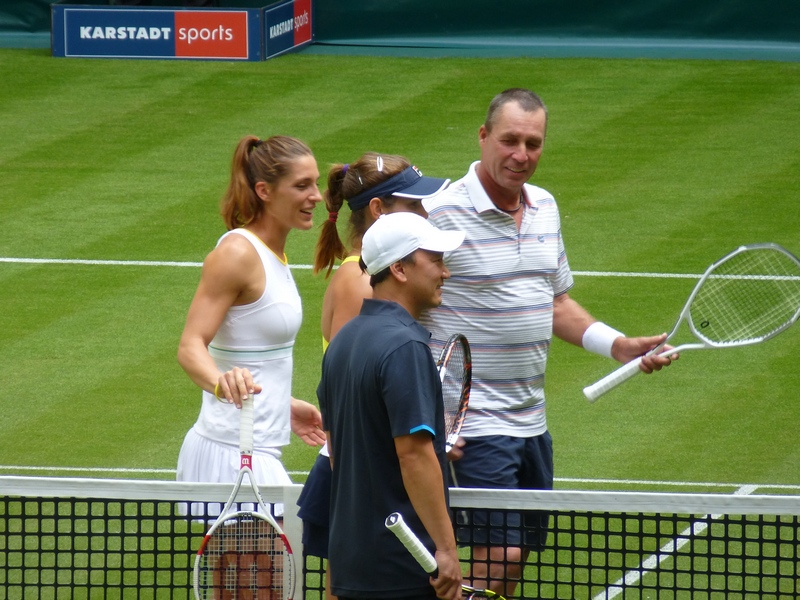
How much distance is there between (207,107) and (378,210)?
10.3m

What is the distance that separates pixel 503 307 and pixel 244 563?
1.29 meters

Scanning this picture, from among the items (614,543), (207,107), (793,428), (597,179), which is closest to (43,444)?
(614,543)

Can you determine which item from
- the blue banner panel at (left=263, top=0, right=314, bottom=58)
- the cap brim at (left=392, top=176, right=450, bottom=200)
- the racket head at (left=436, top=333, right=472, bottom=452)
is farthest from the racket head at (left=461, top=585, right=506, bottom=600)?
the blue banner panel at (left=263, top=0, right=314, bottom=58)

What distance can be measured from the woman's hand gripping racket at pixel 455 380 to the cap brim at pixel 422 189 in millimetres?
619

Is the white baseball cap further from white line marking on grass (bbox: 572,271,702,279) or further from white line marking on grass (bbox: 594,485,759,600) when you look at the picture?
white line marking on grass (bbox: 572,271,702,279)

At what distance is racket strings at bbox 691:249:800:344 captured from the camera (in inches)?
231

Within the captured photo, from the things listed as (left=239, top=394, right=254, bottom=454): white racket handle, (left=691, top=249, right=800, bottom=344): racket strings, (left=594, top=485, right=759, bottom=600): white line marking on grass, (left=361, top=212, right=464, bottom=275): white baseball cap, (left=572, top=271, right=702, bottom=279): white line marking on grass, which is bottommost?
(left=594, top=485, right=759, bottom=600): white line marking on grass

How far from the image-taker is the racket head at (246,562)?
13.2ft

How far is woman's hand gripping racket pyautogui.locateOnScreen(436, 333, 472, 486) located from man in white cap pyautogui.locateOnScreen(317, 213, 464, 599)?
1.71ft

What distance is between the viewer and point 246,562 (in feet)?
13.8

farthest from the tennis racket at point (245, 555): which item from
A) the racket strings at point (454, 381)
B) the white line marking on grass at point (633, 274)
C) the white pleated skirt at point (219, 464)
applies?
the white line marking on grass at point (633, 274)

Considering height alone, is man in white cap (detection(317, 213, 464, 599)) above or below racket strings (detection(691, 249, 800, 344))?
above

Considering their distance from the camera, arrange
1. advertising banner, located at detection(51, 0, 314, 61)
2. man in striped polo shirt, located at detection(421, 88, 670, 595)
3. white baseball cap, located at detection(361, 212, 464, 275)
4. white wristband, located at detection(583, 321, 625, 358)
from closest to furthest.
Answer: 1. white baseball cap, located at detection(361, 212, 464, 275)
2. man in striped polo shirt, located at detection(421, 88, 670, 595)
3. white wristband, located at detection(583, 321, 625, 358)
4. advertising banner, located at detection(51, 0, 314, 61)

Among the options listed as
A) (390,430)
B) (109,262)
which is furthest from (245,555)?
(109,262)
